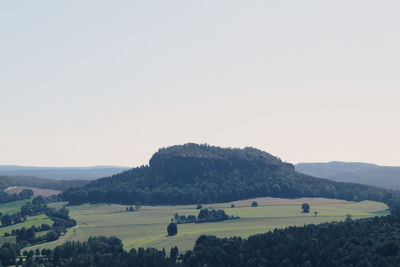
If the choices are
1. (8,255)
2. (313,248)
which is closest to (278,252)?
(313,248)

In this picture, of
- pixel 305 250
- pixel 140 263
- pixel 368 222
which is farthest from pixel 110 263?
pixel 368 222

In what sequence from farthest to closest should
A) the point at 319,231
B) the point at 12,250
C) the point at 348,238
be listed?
the point at 12,250
the point at 319,231
the point at 348,238

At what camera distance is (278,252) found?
146750mm

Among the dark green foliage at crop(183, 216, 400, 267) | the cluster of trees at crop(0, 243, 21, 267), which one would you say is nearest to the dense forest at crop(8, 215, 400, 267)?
the dark green foliage at crop(183, 216, 400, 267)

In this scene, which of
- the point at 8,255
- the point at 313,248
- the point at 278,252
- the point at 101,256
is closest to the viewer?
the point at 313,248

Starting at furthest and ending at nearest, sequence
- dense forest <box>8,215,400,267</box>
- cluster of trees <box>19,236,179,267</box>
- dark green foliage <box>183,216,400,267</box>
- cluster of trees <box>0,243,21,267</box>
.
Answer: cluster of trees <box>0,243,21,267</box>, cluster of trees <box>19,236,179,267</box>, dense forest <box>8,215,400,267</box>, dark green foliage <box>183,216,400,267</box>

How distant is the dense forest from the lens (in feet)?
447

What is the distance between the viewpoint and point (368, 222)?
16888cm

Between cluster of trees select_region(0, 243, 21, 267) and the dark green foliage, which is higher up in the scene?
the dark green foliage

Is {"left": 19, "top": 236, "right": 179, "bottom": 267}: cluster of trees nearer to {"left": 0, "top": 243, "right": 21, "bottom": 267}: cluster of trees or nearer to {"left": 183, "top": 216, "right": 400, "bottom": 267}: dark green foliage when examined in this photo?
{"left": 0, "top": 243, "right": 21, "bottom": 267}: cluster of trees

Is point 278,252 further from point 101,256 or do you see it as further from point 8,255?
point 8,255

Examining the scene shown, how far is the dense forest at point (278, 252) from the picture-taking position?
13629 cm

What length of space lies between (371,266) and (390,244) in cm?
1025

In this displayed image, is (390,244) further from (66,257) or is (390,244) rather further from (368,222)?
(66,257)
